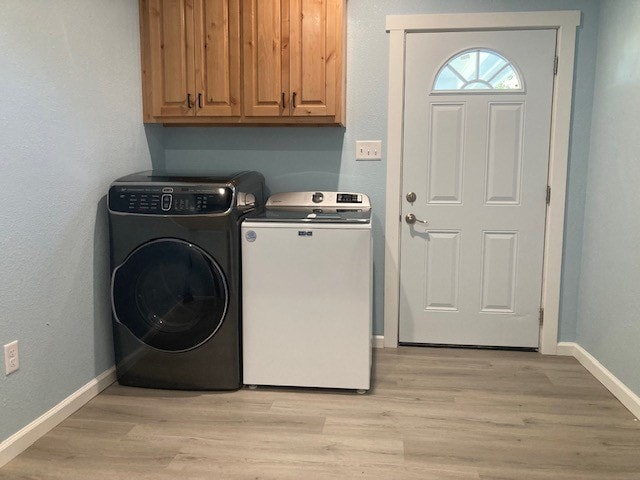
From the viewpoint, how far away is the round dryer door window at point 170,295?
2.60 meters

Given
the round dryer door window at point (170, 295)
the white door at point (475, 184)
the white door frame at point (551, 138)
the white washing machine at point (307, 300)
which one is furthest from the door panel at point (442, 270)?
the round dryer door window at point (170, 295)

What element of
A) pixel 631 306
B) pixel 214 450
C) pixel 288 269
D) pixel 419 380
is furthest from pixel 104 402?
pixel 631 306

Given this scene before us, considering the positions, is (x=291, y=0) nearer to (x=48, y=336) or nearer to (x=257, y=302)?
(x=257, y=302)

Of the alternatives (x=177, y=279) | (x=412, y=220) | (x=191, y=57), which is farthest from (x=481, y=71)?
(x=177, y=279)

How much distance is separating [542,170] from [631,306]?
3.14 feet

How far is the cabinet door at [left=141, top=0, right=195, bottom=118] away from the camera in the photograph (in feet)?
9.67

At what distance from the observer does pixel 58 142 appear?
2.33 m

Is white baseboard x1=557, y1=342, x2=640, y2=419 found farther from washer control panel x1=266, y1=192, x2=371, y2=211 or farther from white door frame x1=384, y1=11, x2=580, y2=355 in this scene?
washer control panel x1=266, y1=192, x2=371, y2=211

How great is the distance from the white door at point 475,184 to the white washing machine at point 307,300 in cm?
83

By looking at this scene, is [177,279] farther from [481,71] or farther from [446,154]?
[481,71]

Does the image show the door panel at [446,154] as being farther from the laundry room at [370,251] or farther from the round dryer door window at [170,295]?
the round dryer door window at [170,295]

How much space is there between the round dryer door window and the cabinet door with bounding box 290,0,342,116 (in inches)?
39.1

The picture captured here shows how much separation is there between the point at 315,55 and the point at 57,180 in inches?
56.7

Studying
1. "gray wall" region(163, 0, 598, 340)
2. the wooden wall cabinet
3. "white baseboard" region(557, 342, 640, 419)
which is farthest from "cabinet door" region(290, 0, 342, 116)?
"white baseboard" region(557, 342, 640, 419)
